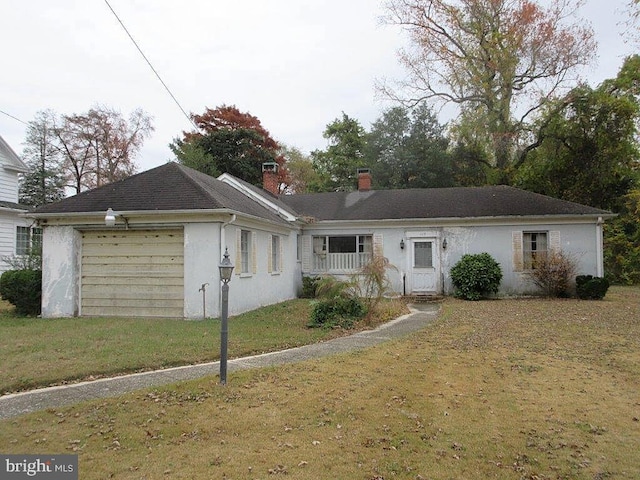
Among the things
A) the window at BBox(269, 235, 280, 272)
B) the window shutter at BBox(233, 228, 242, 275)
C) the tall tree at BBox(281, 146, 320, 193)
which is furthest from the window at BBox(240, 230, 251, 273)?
the tall tree at BBox(281, 146, 320, 193)

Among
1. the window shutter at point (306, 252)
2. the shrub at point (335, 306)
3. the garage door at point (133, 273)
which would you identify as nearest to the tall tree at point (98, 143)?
the window shutter at point (306, 252)

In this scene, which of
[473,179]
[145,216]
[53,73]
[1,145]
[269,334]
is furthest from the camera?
[473,179]

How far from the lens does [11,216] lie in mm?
19266

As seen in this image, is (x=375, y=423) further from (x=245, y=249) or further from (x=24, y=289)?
(x=24, y=289)

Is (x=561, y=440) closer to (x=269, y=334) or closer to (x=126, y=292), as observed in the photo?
(x=269, y=334)

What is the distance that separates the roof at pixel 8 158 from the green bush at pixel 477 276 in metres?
19.5

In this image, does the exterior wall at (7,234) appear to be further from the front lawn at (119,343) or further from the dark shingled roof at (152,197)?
the dark shingled roof at (152,197)

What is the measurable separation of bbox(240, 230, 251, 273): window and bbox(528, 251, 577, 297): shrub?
34.3ft

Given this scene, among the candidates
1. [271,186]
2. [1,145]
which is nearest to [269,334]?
[271,186]

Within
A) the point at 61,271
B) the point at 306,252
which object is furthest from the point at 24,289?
the point at 306,252

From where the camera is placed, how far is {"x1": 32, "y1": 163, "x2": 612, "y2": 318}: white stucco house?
1170 cm

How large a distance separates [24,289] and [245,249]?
600 cm

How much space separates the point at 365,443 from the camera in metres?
4.16

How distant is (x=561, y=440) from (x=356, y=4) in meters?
12.4
